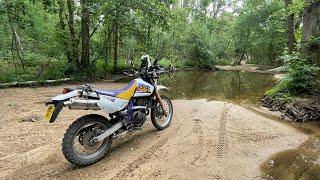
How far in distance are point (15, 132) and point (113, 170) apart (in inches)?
97.5

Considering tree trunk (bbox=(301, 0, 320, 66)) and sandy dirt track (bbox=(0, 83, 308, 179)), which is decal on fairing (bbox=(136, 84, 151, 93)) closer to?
sandy dirt track (bbox=(0, 83, 308, 179))

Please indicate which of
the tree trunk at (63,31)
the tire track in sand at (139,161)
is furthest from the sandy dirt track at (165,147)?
the tree trunk at (63,31)

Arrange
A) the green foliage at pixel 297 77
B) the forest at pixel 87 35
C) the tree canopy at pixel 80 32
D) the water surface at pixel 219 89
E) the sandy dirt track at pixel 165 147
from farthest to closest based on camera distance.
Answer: the tree canopy at pixel 80 32 < the water surface at pixel 219 89 < the forest at pixel 87 35 < the green foliage at pixel 297 77 < the sandy dirt track at pixel 165 147

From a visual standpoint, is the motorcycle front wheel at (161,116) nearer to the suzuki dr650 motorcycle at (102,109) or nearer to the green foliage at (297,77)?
the suzuki dr650 motorcycle at (102,109)

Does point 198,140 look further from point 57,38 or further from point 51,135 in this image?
point 57,38

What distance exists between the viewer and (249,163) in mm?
4016

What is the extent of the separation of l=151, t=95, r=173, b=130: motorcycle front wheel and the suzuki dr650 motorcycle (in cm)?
19

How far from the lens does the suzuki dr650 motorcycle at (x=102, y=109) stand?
366 centimetres

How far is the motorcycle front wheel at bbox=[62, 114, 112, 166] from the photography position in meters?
3.63

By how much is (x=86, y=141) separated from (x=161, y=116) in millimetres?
1982

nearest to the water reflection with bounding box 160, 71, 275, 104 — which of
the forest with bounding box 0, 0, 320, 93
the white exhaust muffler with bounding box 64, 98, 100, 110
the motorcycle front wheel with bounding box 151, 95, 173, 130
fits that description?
the forest with bounding box 0, 0, 320, 93

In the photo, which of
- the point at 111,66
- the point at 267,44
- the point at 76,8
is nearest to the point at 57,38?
the point at 76,8

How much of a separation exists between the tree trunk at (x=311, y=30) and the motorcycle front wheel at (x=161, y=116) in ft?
15.2

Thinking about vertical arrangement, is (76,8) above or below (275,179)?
above
